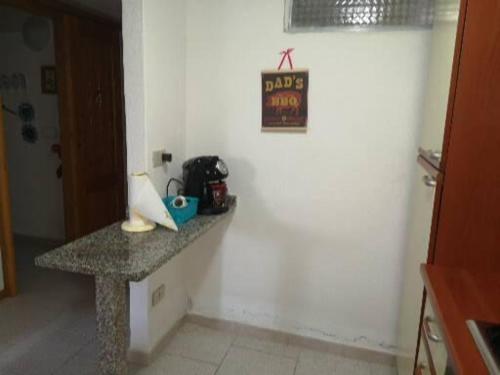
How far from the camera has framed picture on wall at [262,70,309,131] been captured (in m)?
1.97

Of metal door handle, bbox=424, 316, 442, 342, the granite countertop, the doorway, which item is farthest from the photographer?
the doorway

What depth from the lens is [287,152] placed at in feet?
6.75

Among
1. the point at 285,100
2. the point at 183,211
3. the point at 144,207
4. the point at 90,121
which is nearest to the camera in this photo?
the point at 144,207

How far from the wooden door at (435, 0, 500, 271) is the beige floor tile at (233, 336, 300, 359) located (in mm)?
1232

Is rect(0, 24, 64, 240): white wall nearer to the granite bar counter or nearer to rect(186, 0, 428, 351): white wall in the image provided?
rect(186, 0, 428, 351): white wall

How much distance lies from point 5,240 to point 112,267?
183cm

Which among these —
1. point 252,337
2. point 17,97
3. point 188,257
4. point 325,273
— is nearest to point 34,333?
point 188,257

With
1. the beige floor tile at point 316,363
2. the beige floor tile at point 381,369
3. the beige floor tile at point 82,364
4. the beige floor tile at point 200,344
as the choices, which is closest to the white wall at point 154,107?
the beige floor tile at point 200,344

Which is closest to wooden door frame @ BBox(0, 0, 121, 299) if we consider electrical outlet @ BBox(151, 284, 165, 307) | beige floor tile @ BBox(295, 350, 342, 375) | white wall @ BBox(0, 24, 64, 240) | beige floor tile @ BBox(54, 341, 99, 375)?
white wall @ BBox(0, 24, 64, 240)

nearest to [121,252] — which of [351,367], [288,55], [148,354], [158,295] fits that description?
[158,295]

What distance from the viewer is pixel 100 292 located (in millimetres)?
1292

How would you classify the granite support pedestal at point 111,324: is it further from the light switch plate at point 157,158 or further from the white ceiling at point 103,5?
the white ceiling at point 103,5

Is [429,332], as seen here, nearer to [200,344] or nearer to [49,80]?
[200,344]

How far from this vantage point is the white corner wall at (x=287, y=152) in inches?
72.1
